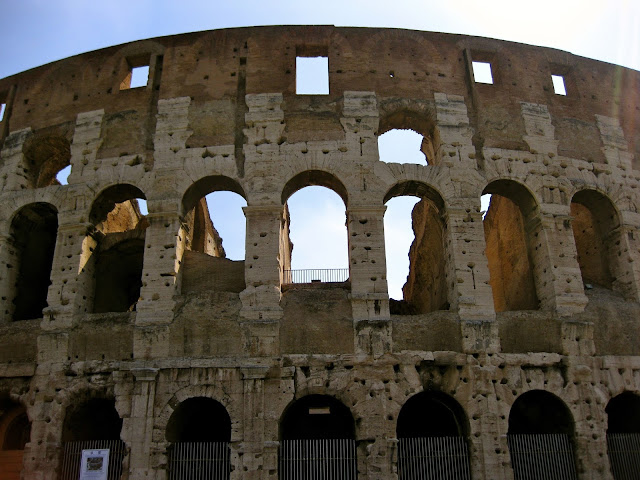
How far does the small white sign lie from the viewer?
30.6ft

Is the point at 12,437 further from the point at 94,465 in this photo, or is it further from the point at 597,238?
the point at 597,238

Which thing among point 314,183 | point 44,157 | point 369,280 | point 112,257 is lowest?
point 369,280

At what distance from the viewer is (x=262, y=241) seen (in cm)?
1077

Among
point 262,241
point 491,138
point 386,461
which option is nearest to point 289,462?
point 386,461

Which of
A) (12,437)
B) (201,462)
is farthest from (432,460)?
(12,437)

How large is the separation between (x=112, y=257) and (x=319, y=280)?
4631 mm

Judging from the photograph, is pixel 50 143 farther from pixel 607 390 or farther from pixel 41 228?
pixel 607 390

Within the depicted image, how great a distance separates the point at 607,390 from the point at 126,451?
8.51m

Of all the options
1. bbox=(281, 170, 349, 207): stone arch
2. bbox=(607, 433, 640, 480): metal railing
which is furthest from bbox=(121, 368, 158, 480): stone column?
bbox=(607, 433, 640, 480): metal railing

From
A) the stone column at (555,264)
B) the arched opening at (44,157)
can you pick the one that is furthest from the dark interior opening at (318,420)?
the arched opening at (44,157)

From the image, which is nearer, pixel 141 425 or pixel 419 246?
pixel 141 425

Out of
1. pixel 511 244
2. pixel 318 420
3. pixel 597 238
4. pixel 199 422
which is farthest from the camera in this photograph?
pixel 511 244

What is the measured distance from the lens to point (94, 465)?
370 inches

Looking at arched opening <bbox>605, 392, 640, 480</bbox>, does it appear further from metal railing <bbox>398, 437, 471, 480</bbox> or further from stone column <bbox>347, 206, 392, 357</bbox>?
stone column <bbox>347, 206, 392, 357</bbox>
